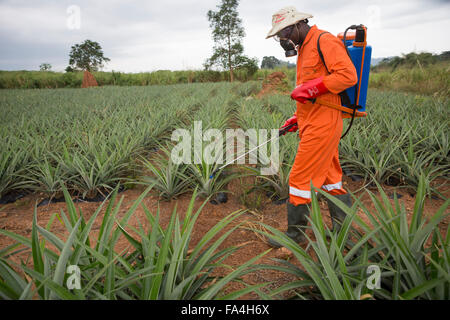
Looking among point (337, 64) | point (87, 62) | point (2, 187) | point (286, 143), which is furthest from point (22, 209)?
point (87, 62)

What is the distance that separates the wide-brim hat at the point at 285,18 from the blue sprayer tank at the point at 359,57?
0.31 m

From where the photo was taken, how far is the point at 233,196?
239 cm

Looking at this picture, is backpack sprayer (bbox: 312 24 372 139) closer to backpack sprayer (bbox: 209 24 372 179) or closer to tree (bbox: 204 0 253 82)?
backpack sprayer (bbox: 209 24 372 179)

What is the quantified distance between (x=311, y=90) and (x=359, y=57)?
38 cm

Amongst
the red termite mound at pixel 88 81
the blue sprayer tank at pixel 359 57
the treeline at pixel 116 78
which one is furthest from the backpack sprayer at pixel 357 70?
the red termite mound at pixel 88 81

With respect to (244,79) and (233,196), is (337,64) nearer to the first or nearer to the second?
(233,196)

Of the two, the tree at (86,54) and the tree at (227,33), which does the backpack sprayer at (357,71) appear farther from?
the tree at (86,54)

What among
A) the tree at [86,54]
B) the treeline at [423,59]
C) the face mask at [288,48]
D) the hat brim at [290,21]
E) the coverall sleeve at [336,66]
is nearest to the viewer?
the coverall sleeve at [336,66]

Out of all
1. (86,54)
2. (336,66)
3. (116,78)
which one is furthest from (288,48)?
(86,54)

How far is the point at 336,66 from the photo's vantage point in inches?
52.6

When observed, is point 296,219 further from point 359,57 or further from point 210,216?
point 359,57

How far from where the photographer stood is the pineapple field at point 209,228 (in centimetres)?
85
